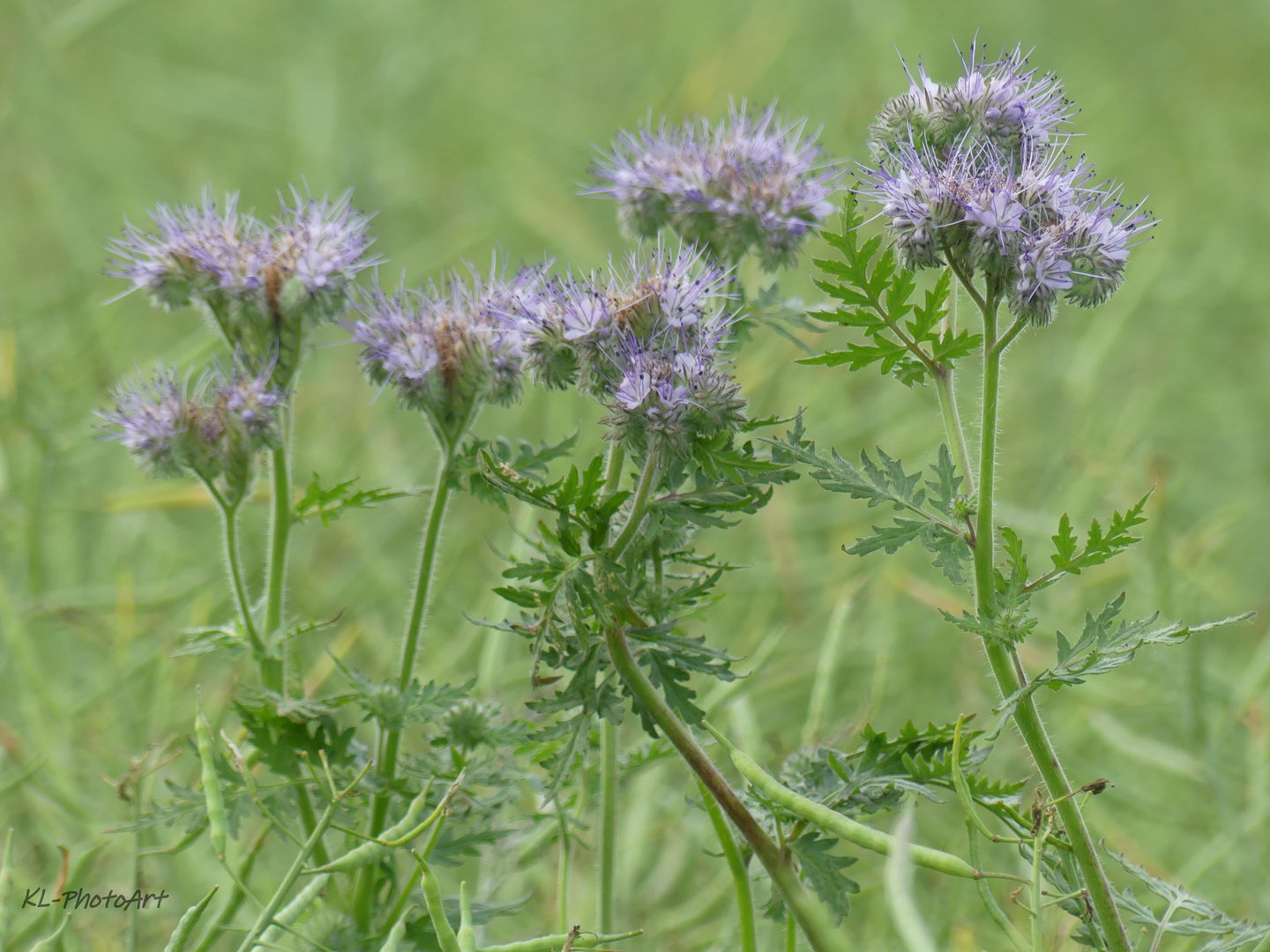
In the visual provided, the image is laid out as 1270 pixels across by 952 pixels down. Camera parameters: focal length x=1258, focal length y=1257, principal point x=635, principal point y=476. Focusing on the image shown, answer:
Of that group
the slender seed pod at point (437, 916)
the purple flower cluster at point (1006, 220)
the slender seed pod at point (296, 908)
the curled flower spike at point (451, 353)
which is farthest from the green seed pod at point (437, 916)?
the purple flower cluster at point (1006, 220)

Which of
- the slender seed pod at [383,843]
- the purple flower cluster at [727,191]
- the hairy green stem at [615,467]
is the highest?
the purple flower cluster at [727,191]

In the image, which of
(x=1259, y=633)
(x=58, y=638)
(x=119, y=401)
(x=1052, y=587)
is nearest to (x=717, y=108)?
(x=1052, y=587)

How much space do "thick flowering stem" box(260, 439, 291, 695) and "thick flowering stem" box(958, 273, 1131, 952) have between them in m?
0.81

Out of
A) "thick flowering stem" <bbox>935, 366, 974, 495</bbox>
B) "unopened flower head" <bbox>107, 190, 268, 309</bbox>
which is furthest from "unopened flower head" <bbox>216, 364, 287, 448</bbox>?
"thick flowering stem" <bbox>935, 366, 974, 495</bbox>

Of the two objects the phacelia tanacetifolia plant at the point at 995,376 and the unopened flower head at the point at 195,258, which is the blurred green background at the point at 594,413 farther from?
the unopened flower head at the point at 195,258

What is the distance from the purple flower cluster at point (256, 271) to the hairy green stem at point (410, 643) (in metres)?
0.25

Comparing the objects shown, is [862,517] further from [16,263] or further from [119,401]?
[16,263]

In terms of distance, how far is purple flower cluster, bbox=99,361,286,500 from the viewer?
1447 millimetres

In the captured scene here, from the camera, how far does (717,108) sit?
13.1 ft

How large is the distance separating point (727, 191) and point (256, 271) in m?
0.60

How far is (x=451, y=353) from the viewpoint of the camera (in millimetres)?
1443

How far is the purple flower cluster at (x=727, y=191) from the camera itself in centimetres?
161

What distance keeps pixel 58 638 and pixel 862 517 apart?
207 centimetres

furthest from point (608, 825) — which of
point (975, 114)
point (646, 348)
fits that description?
point (975, 114)
